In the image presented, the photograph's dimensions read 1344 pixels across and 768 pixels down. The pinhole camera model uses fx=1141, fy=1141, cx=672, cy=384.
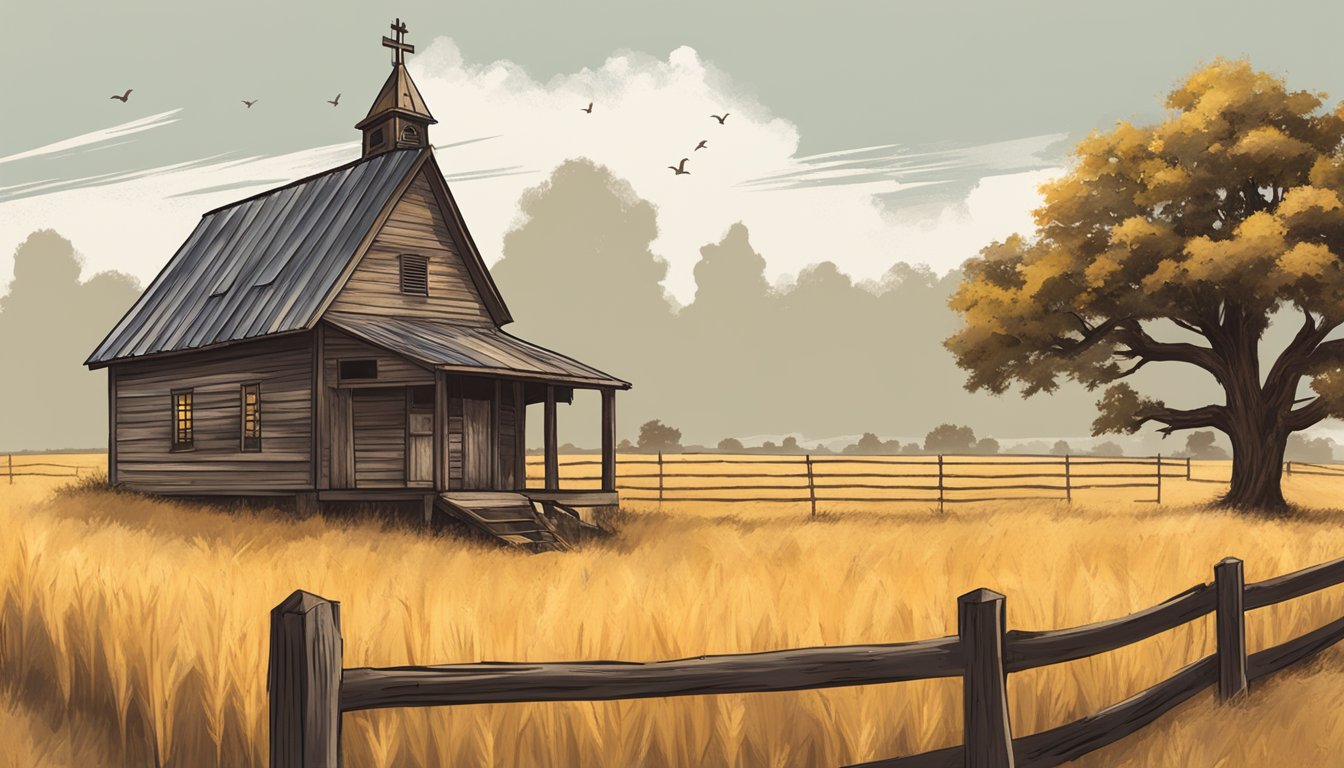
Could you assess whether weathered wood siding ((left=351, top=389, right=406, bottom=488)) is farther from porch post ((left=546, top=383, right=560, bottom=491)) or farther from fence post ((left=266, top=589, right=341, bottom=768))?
fence post ((left=266, top=589, right=341, bottom=768))

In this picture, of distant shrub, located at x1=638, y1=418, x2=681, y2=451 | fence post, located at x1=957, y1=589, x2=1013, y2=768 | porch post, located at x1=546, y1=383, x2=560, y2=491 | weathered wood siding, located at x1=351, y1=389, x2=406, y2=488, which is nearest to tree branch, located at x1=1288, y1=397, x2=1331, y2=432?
porch post, located at x1=546, y1=383, x2=560, y2=491

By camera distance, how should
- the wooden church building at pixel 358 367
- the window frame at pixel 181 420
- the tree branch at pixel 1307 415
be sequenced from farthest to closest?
1. the tree branch at pixel 1307 415
2. the window frame at pixel 181 420
3. the wooden church building at pixel 358 367

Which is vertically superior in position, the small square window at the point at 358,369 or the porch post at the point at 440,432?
the small square window at the point at 358,369

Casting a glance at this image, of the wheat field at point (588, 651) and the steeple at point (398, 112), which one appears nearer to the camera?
the wheat field at point (588, 651)

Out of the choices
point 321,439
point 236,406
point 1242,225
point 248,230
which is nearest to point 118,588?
point 321,439

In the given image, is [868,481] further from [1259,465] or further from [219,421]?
[219,421]

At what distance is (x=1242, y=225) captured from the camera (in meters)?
25.8

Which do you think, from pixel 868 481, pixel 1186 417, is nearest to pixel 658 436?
pixel 868 481

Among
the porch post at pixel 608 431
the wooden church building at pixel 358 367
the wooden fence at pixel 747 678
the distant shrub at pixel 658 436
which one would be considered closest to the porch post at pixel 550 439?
the wooden church building at pixel 358 367

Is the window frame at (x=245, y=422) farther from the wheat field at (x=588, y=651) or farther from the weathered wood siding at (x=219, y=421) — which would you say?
the wheat field at (x=588, y=651)

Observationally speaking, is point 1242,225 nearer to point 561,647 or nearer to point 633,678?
point 561,647

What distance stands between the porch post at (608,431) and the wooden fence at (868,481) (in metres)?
4.28

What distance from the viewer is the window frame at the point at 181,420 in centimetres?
2641

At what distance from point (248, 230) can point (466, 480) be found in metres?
10.5
